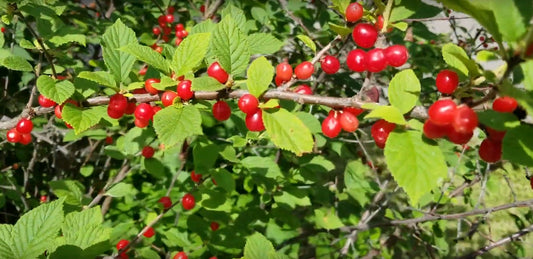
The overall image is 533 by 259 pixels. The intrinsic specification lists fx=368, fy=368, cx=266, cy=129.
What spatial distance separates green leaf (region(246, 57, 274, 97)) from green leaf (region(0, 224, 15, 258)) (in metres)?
1.00

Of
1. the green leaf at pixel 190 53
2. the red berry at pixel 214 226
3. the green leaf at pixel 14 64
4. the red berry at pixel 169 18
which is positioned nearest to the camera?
the green leaf at pixel 190 53

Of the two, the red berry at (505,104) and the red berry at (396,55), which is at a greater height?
the red berry at (505,104)

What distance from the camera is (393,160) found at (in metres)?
0.98

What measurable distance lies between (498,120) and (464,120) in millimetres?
90

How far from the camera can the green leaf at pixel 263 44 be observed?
1742mm

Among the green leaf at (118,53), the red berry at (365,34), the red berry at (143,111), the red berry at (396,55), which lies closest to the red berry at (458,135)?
the red berry at (396,55)

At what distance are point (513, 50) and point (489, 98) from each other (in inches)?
5.7

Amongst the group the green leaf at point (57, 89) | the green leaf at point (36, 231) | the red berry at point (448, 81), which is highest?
the red berry at point (448, 81)

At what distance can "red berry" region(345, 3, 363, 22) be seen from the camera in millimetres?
1479

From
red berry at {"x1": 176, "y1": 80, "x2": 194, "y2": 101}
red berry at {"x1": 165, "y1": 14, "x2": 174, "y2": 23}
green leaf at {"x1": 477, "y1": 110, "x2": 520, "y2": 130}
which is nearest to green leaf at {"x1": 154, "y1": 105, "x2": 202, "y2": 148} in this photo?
red berry at {"x1": 176, "y1": 80, "x2": 194, "y2": 101}

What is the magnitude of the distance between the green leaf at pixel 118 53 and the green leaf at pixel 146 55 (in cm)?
21

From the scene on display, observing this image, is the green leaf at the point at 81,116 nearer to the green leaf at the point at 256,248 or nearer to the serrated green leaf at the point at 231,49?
the serrated green leaf at the point at 231,49

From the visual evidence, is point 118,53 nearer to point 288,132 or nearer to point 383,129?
point 288,132

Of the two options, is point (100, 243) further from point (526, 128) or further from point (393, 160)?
point (526, 128)
